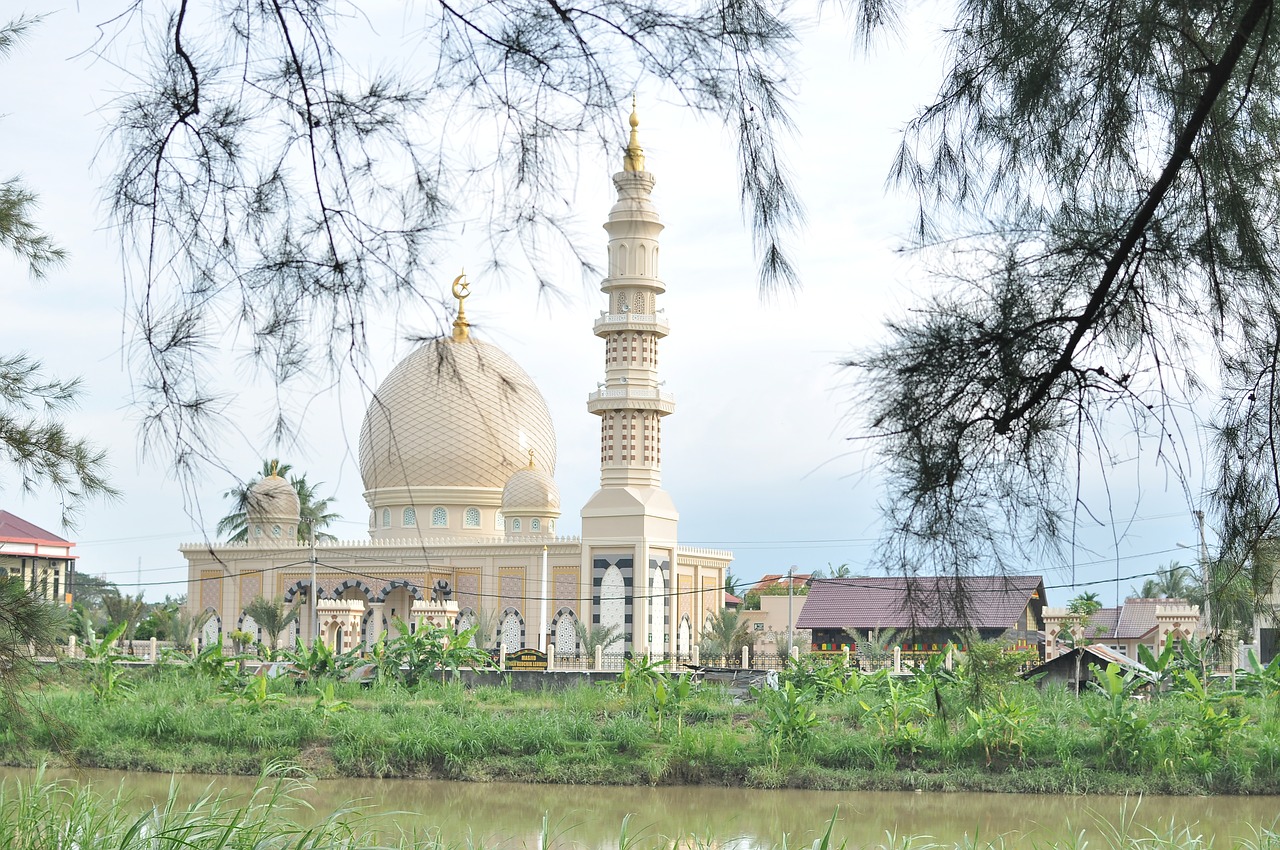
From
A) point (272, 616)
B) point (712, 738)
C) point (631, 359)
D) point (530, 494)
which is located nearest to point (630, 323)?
point (631, 359)

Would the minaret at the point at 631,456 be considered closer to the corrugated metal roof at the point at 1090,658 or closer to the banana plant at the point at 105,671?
the corrugated metal roof at the point at 1090,658

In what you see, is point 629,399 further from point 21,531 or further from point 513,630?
point 21,531

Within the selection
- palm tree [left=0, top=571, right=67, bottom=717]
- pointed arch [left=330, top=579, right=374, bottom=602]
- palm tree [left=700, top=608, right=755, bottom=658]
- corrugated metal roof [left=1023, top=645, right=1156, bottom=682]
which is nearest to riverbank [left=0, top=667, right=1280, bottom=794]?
corrugated metal roof [left=1023, top=645, right=1156, bottom=682]

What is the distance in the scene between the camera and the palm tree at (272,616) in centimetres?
2638

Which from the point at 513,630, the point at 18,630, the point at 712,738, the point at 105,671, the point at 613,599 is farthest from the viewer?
the point at 513,630

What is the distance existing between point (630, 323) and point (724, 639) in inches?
252

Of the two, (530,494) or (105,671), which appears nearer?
(105,671)

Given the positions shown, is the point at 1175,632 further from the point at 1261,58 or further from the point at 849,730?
the point at 1261,58

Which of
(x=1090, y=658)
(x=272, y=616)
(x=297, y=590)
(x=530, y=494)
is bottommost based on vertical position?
(x=1090, y=658)

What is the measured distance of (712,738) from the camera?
40.6ft

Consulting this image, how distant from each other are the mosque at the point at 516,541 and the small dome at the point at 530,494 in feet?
0.10

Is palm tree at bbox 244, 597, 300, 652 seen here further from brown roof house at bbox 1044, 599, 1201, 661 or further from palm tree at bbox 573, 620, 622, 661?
brown roof house at bbox 1044, 599, 1201, 661

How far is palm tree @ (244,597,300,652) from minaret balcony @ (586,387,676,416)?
24.8 feet

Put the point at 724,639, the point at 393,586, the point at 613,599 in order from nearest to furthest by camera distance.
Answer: the point at 724,639 < the point at 613,599 < the point at 393,586
